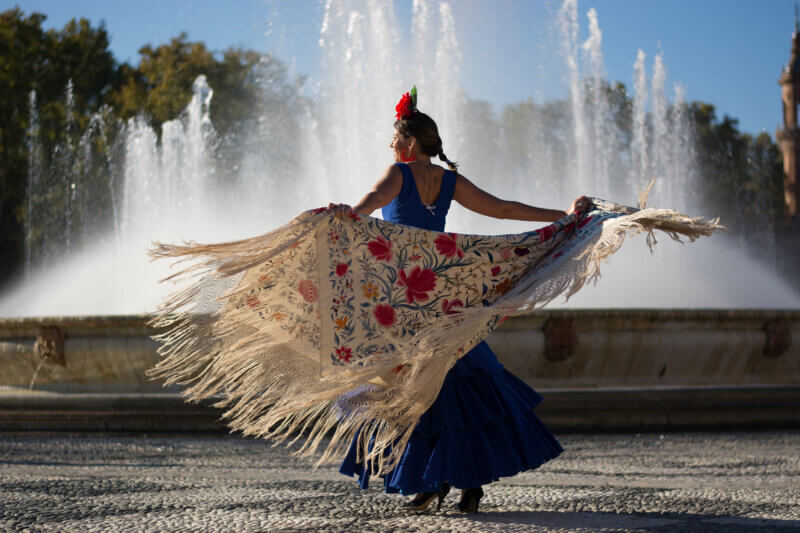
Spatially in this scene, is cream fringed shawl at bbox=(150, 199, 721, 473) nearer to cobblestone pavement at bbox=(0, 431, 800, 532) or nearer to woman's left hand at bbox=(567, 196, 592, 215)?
woman's left hand at bbox=(567, 196, 592, 215)

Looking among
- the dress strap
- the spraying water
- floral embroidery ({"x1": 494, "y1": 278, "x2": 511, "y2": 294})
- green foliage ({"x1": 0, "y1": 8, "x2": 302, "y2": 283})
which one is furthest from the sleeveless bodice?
green foliage ({"x1": 0, "y1": 8, "x2": 302, "y2": 283})

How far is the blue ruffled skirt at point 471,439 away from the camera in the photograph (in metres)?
3.30

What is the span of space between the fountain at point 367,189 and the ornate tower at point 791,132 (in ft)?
93.0

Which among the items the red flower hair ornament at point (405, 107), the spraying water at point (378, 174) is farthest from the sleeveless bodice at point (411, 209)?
the spraying water at point (378, 174)

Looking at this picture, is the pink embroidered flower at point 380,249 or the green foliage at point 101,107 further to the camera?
the green foliage at point 101,107

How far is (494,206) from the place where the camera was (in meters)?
3.86

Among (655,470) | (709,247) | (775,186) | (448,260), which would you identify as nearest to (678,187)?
(709,247)

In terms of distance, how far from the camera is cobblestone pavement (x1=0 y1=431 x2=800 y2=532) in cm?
323

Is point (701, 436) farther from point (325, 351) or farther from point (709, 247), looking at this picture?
point (709, 247)

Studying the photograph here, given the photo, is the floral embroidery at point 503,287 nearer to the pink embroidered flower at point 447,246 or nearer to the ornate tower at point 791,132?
the pink embroidered flower at point 447,246

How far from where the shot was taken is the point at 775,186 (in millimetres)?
44000

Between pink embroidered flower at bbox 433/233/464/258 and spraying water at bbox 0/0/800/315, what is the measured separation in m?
6.35

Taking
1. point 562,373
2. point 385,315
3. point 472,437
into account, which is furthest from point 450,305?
point 562,373

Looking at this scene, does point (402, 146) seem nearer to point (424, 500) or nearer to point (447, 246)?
point (447, 246)
